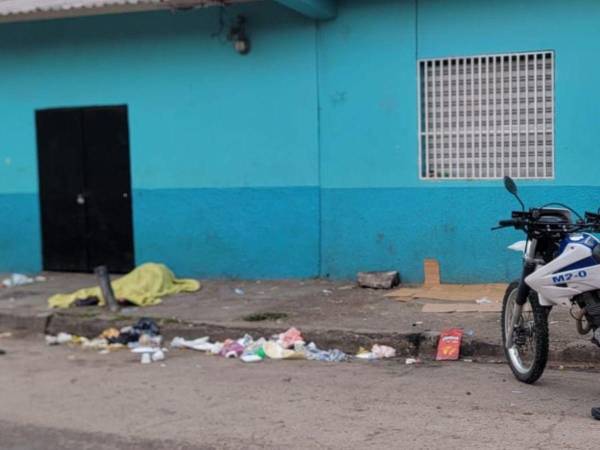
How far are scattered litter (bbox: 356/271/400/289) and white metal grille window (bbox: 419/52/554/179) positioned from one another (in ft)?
3.95

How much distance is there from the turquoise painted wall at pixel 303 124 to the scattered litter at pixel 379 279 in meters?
0.18

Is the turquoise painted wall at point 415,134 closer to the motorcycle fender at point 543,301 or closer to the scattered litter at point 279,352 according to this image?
the scattered litter at point 279,352

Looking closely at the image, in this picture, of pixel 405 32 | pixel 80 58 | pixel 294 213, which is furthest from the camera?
pixel 80 58

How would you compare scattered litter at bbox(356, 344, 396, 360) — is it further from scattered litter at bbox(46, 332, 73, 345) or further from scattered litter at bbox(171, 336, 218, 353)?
scattered litter at bbox(46, 332, 73, 345)

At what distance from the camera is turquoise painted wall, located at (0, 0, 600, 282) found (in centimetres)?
883

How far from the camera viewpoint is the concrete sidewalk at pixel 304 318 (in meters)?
7.03

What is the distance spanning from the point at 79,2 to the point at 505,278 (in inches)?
230

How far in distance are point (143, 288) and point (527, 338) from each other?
5.07 m

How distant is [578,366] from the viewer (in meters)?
6.43

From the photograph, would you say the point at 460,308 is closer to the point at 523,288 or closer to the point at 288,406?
the point at 523,288

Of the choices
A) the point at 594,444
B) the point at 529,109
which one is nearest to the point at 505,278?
the point at 529,109

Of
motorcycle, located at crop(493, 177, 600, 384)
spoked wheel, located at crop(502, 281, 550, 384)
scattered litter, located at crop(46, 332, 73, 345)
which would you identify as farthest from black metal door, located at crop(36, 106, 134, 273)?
motorcycle, located at crop(493, 177, 600, 384)

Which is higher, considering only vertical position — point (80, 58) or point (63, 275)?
point (80, 58)

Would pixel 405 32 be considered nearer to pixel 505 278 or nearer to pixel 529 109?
pixel 529 109
